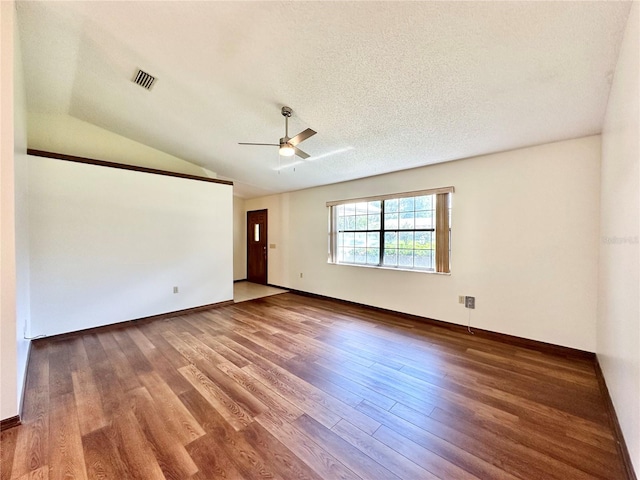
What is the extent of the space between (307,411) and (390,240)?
10.4ft

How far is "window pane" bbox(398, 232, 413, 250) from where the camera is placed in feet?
14.0

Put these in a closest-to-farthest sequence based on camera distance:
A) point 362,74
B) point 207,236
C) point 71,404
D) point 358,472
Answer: point 358,472 → point 71,404 → point 362,74 → point 207,236

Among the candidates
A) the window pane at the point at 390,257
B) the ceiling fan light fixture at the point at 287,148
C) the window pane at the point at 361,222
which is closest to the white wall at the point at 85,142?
the ceiling fan light fixture at the point at 287,148

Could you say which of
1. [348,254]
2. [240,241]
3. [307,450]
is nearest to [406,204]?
[348,254]

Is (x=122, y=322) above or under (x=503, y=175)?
under

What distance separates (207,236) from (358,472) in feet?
14.2

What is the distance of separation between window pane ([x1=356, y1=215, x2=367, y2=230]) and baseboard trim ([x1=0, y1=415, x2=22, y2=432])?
4562 mm

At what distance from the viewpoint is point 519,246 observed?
3180 mm

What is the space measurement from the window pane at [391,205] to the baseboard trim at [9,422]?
15.3 feet

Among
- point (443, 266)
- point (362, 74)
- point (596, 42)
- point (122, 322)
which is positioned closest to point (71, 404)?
point (122, 322)

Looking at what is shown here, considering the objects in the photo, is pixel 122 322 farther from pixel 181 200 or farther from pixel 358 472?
pixel 358 472

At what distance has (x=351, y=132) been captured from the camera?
3197 mm

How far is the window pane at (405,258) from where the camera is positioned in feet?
14.0

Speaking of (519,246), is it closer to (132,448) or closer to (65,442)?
(132,448)
